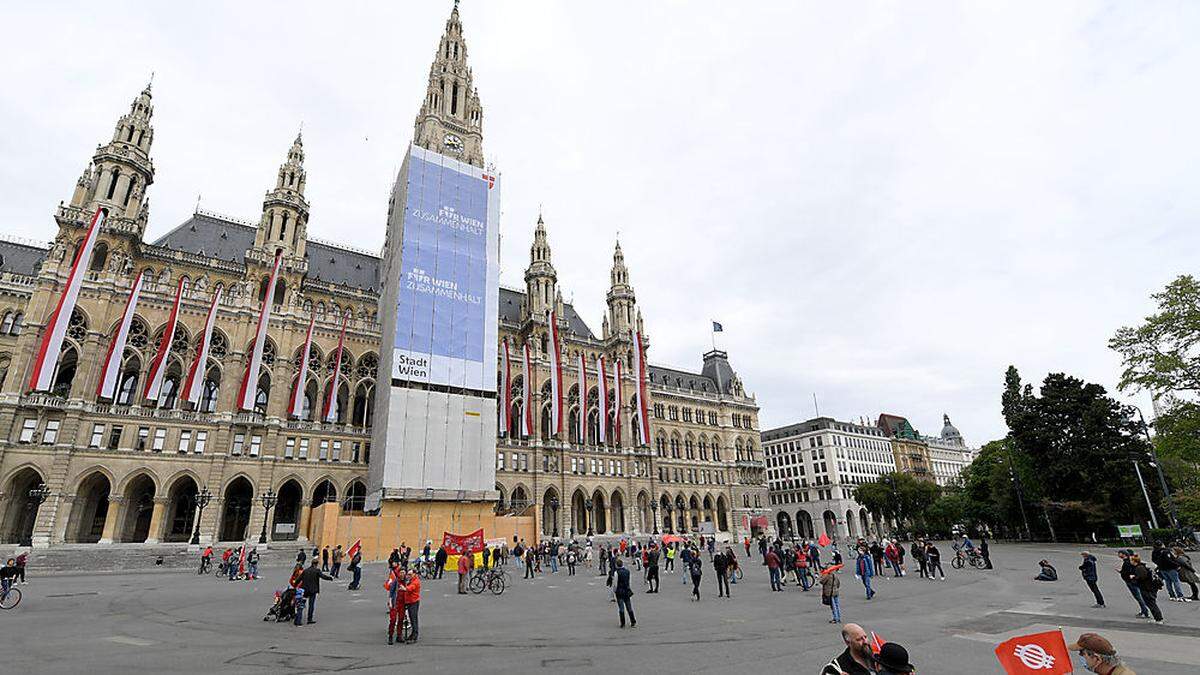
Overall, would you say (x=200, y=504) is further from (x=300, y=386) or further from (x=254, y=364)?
(x=300, y=386)

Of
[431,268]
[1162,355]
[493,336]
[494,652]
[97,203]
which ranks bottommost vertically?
[494,652]

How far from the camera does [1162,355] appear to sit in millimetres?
33281

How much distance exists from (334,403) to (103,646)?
39268 mm

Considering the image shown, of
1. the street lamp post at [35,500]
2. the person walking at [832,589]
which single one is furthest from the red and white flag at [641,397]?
the street lamp post at [35,500]

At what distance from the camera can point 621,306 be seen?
76125mm

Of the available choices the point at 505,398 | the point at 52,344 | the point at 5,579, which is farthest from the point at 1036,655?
the point at 505,398

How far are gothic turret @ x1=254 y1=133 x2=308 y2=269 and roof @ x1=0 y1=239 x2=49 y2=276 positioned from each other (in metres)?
16.6

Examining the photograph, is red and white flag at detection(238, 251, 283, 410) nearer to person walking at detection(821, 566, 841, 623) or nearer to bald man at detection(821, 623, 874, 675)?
person walking at detection(821, 566, 841, 623)

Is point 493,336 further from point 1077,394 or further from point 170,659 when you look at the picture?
point 1077,394

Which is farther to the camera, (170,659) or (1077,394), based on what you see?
(1077,394)

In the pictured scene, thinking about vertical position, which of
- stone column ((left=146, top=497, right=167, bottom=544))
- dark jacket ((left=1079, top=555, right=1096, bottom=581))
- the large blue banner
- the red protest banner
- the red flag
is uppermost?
the large blue banner

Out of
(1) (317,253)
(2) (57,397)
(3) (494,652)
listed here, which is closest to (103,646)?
(3) (494,652)

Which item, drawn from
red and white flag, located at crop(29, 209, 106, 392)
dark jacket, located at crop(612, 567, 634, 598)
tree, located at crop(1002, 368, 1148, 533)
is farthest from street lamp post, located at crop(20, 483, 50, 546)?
tree, located at crop(1002, 368, 1148, 533)

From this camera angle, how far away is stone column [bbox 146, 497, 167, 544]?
135 ft
